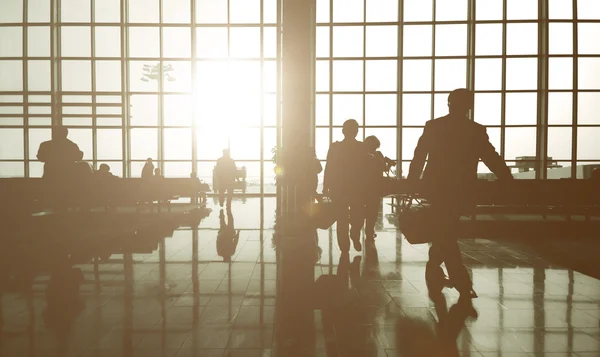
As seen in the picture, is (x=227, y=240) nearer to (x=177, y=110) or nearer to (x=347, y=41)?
(x=177, y=110)

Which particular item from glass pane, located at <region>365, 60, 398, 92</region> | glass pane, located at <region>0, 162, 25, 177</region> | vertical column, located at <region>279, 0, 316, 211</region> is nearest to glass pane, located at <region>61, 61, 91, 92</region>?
glass pane, located at <region>0, 162, 25, 177</region>

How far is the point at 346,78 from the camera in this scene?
14.7 m

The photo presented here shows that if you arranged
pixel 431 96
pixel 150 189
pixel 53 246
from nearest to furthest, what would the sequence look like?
pixel 53 246 < pixel 150 189 < pixel 431 96

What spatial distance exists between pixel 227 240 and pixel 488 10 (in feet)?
41.9

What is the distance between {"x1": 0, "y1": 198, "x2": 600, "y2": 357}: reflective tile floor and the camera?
93.0 inches

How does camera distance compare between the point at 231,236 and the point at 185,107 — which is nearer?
the point at 231,236

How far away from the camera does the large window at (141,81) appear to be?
15008mm

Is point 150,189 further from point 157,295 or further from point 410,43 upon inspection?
point 410,43

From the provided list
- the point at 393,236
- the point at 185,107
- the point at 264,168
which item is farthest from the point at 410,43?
the point at 393,236

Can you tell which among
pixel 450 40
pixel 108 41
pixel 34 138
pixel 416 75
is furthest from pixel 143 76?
pixel 450 40

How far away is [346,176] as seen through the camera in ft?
15.6

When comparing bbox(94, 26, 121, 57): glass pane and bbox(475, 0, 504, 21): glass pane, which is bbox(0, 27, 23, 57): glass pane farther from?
bbox(475, 0, 504, 21): glass pane

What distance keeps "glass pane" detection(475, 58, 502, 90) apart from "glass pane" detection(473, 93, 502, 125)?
30 centimetres

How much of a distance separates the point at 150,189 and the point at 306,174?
433 cm
